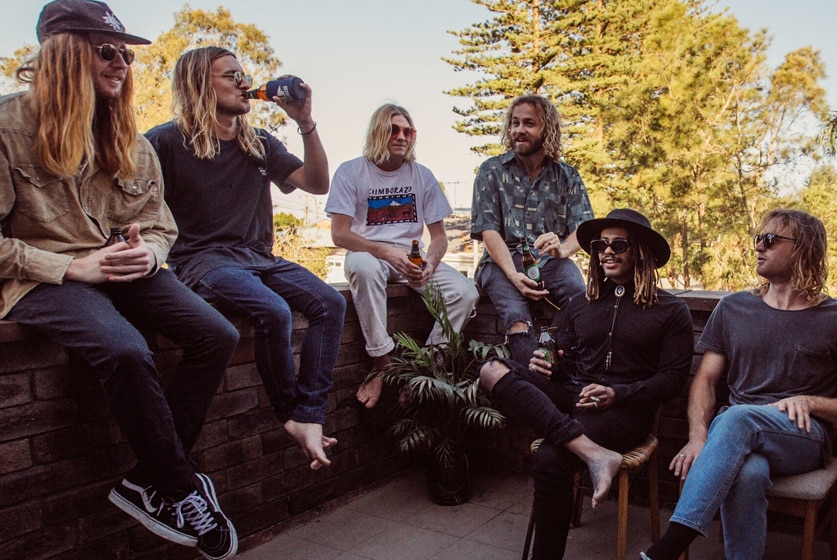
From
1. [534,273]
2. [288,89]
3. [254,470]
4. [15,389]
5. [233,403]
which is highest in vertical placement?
[288,89]

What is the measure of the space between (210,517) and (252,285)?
0.91 m

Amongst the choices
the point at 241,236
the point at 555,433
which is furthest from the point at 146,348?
the point at 555,433

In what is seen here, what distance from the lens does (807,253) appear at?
8.93ft

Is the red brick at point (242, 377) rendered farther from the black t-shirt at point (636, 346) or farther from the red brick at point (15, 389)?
the black t-shirt at point (636, 346)

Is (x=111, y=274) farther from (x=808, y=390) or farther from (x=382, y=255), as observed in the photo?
(x=808, y=390)

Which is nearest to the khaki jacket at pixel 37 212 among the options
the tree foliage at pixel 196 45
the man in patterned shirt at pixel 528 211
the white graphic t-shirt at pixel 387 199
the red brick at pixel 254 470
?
the red brick at pixel 254 470

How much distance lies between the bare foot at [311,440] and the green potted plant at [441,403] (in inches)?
26.4

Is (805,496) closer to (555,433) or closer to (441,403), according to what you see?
(555,433)

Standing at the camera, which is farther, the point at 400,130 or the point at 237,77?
the point at 400,130

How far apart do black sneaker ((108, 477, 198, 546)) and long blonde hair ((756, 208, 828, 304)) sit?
7.67 ft

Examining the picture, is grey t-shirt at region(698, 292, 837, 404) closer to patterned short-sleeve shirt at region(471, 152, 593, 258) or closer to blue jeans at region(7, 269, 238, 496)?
patterned short-sleeve shirt at region(471, 152, 593, 258)

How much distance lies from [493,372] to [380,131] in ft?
5.16

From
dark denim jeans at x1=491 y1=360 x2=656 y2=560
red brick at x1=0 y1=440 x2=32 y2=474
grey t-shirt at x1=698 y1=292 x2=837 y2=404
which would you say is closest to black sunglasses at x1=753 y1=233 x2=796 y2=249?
grey t-shirt at x1=698 y1=292 x2=837 y2=404

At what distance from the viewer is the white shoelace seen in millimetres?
2434
